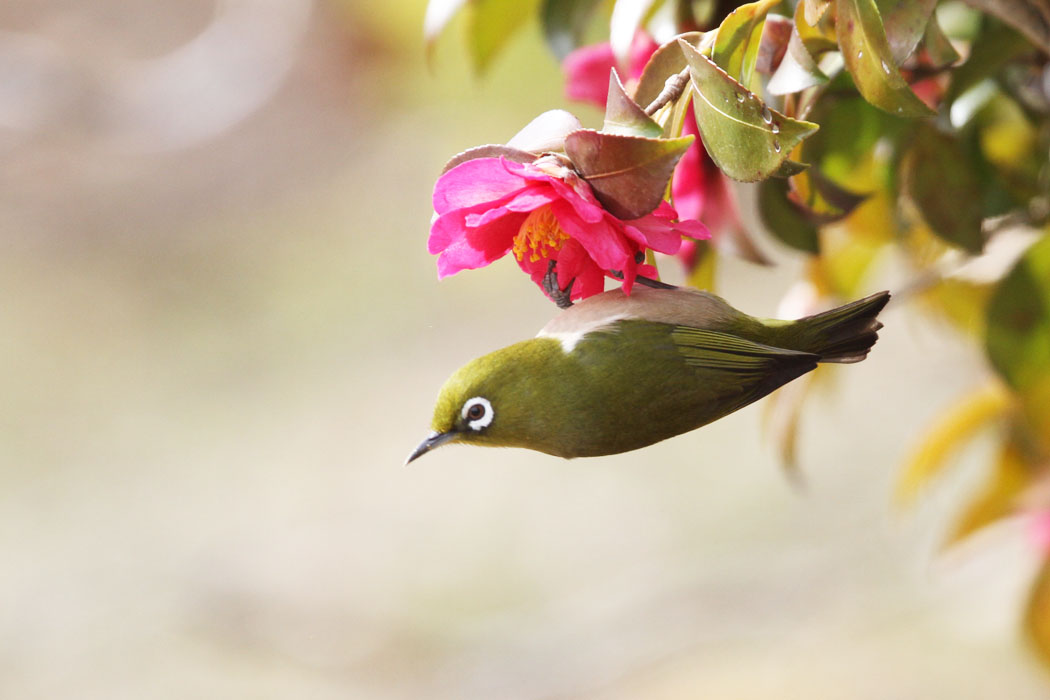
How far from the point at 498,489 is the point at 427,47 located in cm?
164

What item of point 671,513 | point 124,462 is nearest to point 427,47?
point 671,513

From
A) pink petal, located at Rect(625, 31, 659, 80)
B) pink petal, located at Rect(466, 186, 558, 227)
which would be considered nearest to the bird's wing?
pink petal, located at Rect(466, 186, 558, 227)

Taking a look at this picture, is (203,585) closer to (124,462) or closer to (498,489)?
(124,462)

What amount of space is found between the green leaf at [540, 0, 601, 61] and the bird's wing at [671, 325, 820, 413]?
0.28 m

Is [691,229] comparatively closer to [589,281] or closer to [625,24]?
[589,281]

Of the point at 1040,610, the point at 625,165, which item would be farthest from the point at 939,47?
the point at 1040,610

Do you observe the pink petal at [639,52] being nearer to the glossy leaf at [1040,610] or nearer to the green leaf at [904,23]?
the green leaf at [904,23]

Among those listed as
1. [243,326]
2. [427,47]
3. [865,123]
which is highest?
[243,326]

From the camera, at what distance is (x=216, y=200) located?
9.17ft

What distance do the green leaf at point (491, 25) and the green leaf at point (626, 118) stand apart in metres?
0.35

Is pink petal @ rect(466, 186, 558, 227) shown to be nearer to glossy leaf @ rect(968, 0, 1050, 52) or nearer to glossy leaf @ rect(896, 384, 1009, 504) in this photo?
glossy leaf @ rect(968, 0, 1050, 52)

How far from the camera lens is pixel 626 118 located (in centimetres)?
32

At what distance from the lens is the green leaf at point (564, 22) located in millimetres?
612

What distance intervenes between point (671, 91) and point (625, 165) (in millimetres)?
53
